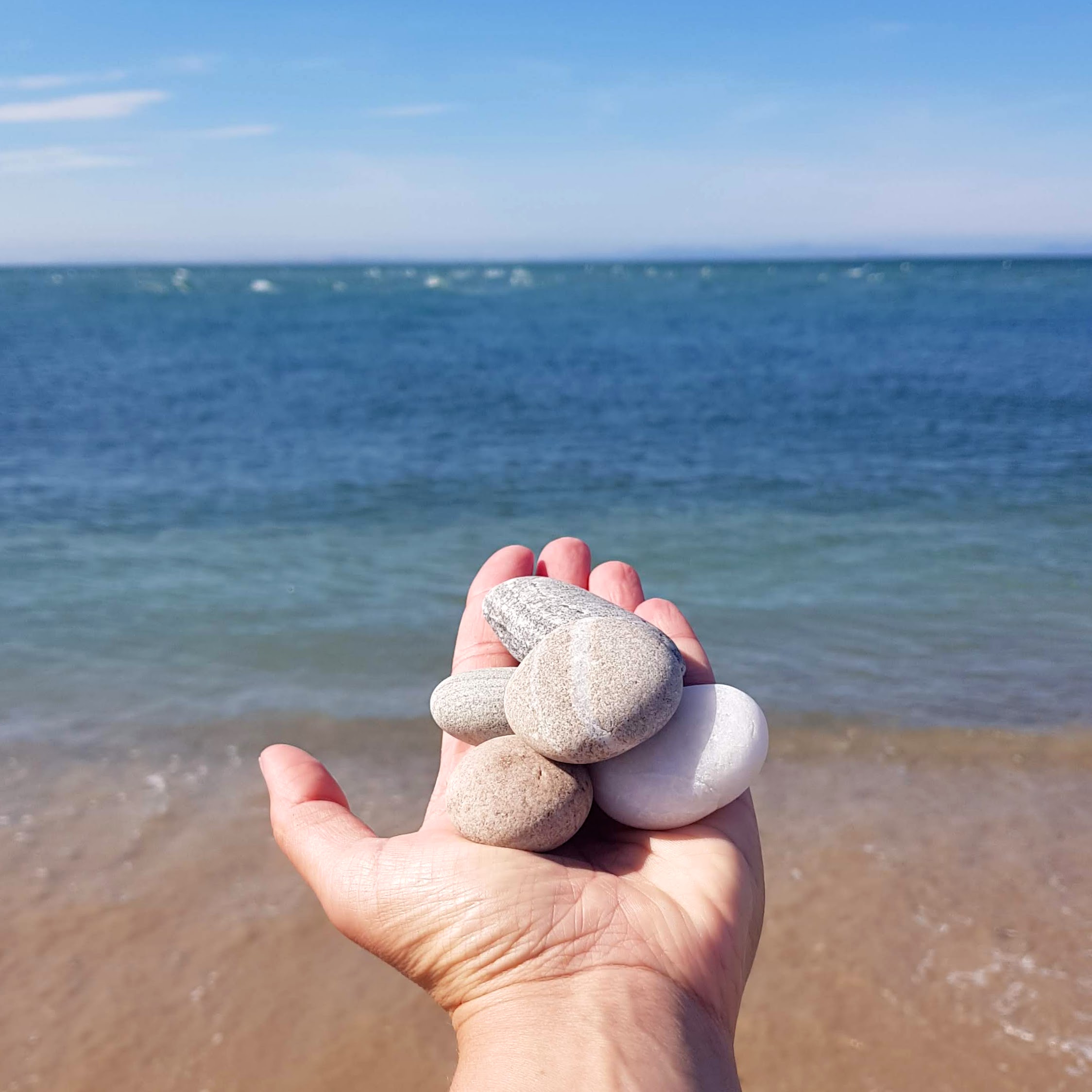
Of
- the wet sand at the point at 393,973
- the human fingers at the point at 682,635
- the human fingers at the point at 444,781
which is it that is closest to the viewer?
the human fingers at the point at 444,781

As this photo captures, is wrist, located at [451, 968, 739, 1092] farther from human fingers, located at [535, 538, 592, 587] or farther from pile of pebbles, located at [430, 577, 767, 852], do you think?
human fingers, located at [535, 538, 592, 587]

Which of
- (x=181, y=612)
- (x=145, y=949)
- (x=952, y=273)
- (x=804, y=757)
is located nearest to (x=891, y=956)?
(x=804, y=757)

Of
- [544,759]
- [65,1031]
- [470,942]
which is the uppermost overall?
[544,759]

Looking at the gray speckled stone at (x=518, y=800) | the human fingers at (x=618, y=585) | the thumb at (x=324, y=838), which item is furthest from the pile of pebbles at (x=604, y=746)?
the human fingers at (x=618, y=585)

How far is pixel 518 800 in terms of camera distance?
2361 mm

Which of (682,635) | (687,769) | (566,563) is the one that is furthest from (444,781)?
(566,563)

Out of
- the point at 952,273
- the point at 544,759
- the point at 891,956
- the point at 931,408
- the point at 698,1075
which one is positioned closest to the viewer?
the point at 698,1075

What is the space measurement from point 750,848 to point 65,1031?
254cm

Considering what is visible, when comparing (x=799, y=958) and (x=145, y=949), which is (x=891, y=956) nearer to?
(x=799, y=958)

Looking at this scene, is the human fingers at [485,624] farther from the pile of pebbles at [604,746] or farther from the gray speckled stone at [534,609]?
the pile of pebbles at [604,746]

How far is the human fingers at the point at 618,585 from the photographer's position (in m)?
3.62

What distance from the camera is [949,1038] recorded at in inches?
131

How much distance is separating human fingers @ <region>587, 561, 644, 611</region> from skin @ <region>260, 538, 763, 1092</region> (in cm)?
115

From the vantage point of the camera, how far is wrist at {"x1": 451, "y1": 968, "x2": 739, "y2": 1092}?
76.0 inches
